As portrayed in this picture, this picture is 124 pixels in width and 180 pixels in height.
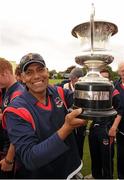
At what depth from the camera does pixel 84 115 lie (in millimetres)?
Result: 1914

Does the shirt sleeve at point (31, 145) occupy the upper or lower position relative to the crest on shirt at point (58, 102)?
lower

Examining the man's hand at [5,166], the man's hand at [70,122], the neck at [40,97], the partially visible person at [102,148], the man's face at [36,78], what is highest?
the man's face at [36,78]

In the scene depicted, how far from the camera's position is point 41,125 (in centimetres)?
214

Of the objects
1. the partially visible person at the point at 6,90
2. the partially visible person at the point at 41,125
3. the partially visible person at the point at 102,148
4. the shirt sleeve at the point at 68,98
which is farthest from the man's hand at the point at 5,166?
the partially visible person at the point at 102,148

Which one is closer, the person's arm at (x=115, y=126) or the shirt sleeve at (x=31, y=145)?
the shirt sleeve at (x=31, y=145)

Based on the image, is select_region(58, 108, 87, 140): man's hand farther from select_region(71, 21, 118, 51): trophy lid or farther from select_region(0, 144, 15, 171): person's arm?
select_region(0, 144, 15, 171): person's arm

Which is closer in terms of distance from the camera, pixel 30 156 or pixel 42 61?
pixel 30 156

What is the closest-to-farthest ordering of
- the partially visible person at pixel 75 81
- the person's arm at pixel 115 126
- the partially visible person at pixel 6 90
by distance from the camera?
the partially visible person at pixel 6 90, the person's arm at pixel 115 126, the partially visible person at pixel 75 81

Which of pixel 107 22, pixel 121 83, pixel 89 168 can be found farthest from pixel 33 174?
pixel 89 168

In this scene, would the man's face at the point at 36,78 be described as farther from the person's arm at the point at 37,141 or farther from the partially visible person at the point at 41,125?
the person's arm at the point at 37,141

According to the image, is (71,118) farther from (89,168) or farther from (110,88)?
(89,168)

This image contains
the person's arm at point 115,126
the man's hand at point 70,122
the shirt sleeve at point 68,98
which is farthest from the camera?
the person's arm at point 115,126

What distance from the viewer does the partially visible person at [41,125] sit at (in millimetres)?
1854

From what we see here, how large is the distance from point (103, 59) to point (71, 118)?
23.1 inches
